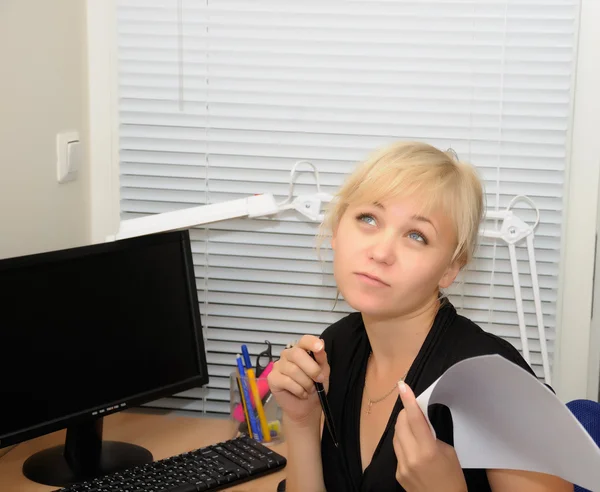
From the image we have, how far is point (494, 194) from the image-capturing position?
200cm

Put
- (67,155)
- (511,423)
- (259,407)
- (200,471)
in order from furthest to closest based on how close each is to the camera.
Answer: (67,155) → (259,407) → (200,471) → (511,423)

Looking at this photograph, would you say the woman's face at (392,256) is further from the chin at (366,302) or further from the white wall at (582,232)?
the white wall at (582,232)

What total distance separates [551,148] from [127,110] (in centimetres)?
96

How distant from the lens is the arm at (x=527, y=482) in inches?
50.3

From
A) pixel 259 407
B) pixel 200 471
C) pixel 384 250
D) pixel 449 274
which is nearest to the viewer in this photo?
pixel 384 250

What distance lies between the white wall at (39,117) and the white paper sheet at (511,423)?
38.3 inches

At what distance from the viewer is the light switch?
1.95 meters

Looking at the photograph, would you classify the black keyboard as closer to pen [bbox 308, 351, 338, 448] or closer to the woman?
the woman

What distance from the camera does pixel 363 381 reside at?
162 cm

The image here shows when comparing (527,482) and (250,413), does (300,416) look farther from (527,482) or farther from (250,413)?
(527,482)

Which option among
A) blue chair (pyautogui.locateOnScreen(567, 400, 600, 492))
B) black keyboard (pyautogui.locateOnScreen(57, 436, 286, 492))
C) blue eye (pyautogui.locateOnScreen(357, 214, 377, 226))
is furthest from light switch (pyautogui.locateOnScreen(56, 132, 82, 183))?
blue chair (pyautogui.locateOnScreen(567, 400, 600, 492))

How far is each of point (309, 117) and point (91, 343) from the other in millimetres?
719

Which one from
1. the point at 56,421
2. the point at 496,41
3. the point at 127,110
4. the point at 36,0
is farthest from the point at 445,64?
the point at 56,421

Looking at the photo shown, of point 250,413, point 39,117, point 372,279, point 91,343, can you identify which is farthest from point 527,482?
point 39,117
